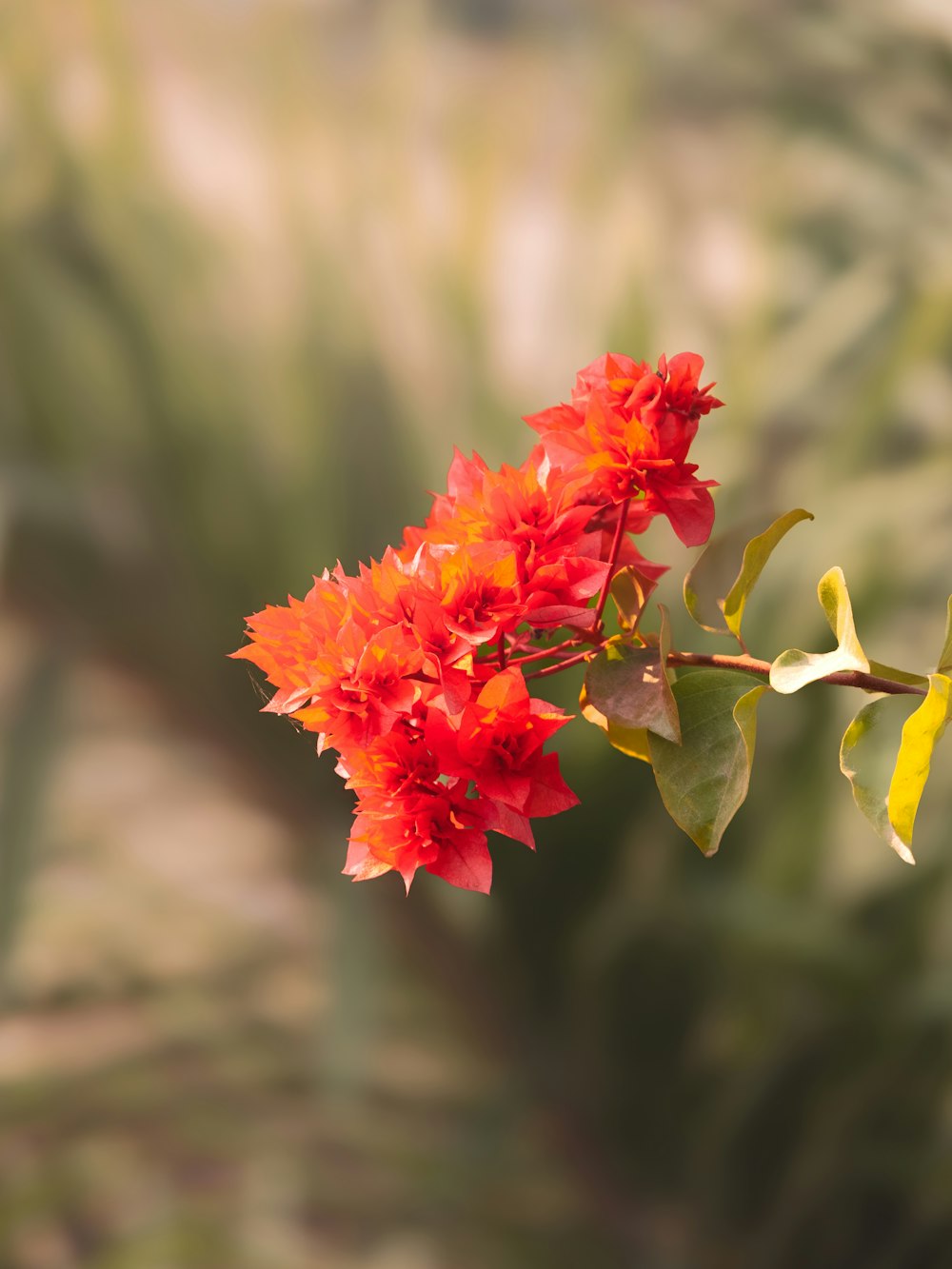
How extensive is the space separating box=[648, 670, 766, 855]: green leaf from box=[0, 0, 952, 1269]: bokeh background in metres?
0.54

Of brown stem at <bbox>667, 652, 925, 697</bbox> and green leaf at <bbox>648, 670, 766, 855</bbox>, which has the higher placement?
brown stem at <bbox>667, 652, 925, 697</bbox>

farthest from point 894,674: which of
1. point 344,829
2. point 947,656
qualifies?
point 344,829

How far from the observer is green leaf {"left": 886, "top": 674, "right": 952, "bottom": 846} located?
0.15 metres

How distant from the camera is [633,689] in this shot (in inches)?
6.0

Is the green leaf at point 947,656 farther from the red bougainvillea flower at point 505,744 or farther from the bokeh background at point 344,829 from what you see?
the bokeh background at point 344,829

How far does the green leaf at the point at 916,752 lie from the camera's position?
0.15 meters

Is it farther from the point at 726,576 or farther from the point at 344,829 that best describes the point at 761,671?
the point at 344,829

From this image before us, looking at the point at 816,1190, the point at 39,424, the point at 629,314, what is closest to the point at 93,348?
the point at 39,424

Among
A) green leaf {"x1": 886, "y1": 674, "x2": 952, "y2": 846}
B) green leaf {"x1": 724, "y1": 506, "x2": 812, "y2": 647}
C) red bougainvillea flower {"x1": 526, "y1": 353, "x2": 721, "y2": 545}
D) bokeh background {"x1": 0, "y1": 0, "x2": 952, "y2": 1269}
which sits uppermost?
bokeh background {"x1": 0, "y1": 0, "x2": 952, "y2": 1269}

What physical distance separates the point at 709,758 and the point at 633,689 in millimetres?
15

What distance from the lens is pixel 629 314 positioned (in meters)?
0.82

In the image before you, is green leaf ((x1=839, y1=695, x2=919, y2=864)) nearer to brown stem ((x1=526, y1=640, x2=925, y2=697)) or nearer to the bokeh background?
brown stem ((x1=526, y1=640, x2=925, y2=697))

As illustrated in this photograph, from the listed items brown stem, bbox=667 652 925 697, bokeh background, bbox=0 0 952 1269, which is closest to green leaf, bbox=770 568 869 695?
brown stem, bbox=667 652 925 697

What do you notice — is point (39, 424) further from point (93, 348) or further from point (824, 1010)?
point (824, 1010)
